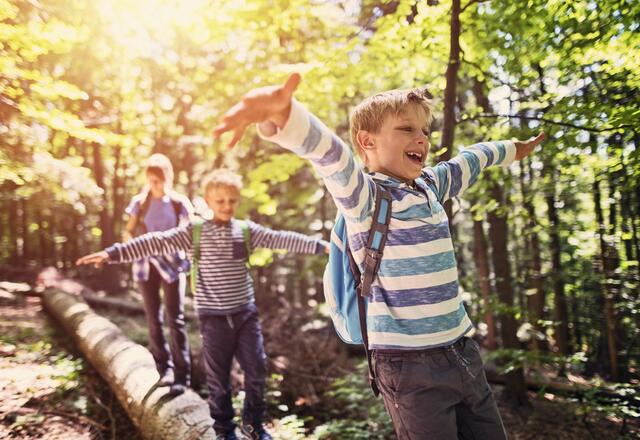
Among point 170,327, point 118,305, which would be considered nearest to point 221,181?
point 170,327

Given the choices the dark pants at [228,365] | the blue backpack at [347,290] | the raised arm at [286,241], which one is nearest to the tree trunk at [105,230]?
the raised arm at [286,241]

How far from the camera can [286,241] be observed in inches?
146

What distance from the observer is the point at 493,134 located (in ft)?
11.7

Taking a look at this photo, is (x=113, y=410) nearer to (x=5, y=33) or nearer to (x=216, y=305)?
(x=216, y=305)

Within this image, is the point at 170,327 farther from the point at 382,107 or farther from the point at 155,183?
the point at 382,107

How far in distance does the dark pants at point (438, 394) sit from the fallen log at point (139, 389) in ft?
7.67

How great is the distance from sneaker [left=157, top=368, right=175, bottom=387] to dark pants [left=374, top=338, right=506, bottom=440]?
3.17 m

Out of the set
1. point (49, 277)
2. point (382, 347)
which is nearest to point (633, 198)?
point (382, 347)

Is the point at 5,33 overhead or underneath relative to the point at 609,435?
overhead

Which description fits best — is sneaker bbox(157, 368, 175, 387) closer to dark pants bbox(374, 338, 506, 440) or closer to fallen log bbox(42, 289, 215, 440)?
fallen log bbox(42, 289, 215, 440)

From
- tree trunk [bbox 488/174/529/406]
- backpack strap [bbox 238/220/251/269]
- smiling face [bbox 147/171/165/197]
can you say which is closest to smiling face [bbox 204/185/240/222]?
backpack strap [bbox 238/220/251/269]

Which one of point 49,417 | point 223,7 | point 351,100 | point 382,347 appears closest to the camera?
point 382,347

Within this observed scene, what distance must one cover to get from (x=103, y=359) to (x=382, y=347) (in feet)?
16.0

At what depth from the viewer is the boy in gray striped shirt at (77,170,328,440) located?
3.35m
